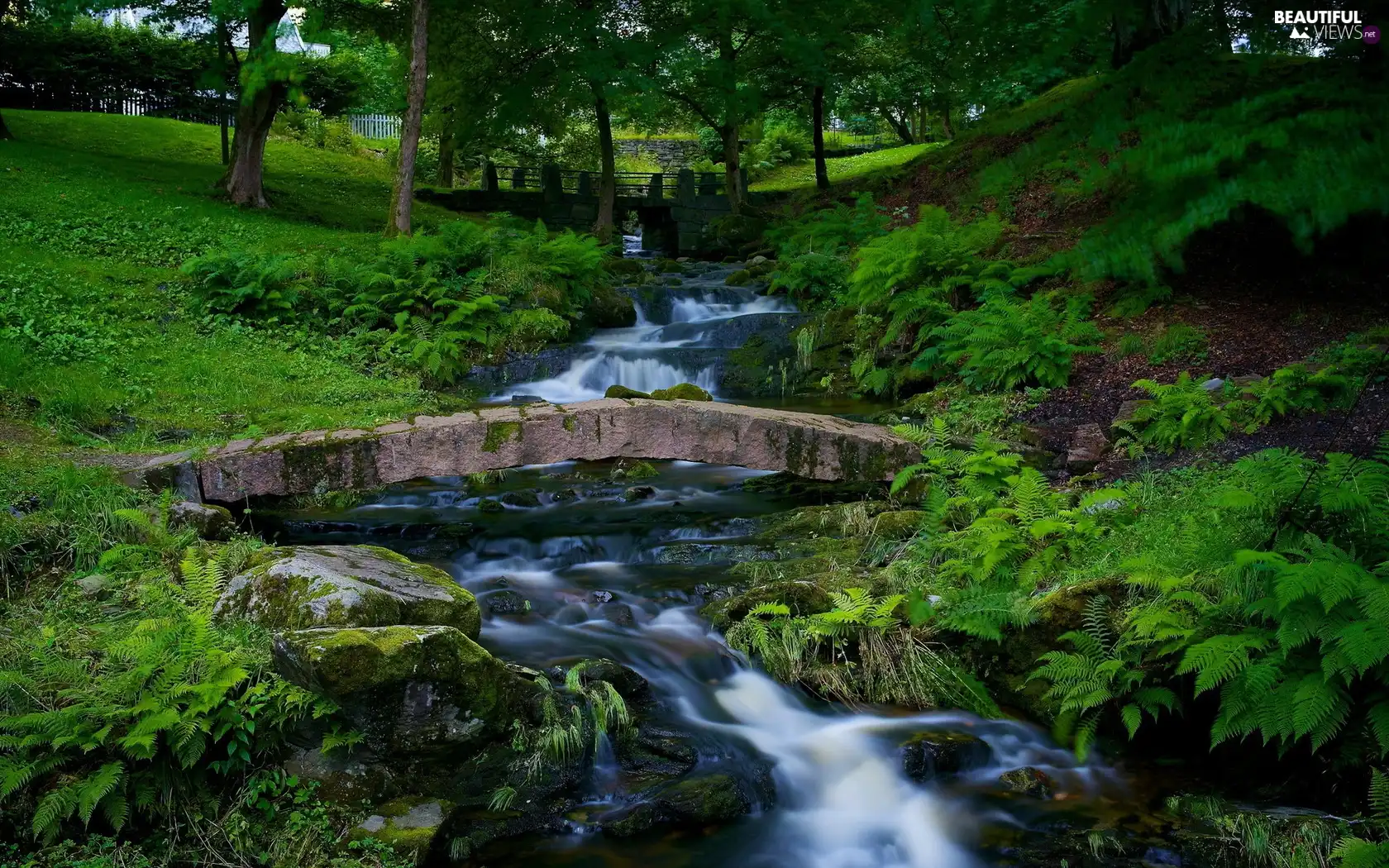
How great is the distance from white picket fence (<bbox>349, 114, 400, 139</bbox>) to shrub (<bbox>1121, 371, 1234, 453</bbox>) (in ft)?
116

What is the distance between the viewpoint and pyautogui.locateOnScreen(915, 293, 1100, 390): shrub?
39.0 feet

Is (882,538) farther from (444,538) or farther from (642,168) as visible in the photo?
(642,168)

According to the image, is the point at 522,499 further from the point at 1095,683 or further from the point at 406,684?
the point at 1095,683

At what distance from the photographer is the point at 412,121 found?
1748 cm

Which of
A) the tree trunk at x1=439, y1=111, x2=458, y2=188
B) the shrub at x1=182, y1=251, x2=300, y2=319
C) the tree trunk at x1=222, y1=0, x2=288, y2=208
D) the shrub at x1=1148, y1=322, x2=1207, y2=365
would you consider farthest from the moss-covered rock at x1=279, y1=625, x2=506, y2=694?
the tree trunk at x1=439, y1=111, x2=458, y2=188

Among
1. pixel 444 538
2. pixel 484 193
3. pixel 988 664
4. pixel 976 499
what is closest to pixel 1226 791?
pixel 988 664

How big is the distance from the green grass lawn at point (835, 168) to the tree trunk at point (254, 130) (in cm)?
1425

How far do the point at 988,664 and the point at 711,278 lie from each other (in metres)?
14.9

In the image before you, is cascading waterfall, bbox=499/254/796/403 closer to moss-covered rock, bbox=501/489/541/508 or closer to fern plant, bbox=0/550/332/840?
moss-covered rock, bbox=501/489/541/508

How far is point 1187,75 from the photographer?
260cm

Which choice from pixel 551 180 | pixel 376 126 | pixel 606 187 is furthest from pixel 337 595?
pixel 376 126

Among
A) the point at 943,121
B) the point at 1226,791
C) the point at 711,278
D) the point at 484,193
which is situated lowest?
the point at 1226,791

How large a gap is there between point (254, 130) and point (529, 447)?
1551 centimetres

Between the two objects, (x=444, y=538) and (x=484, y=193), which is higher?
(x=484, y=193)
